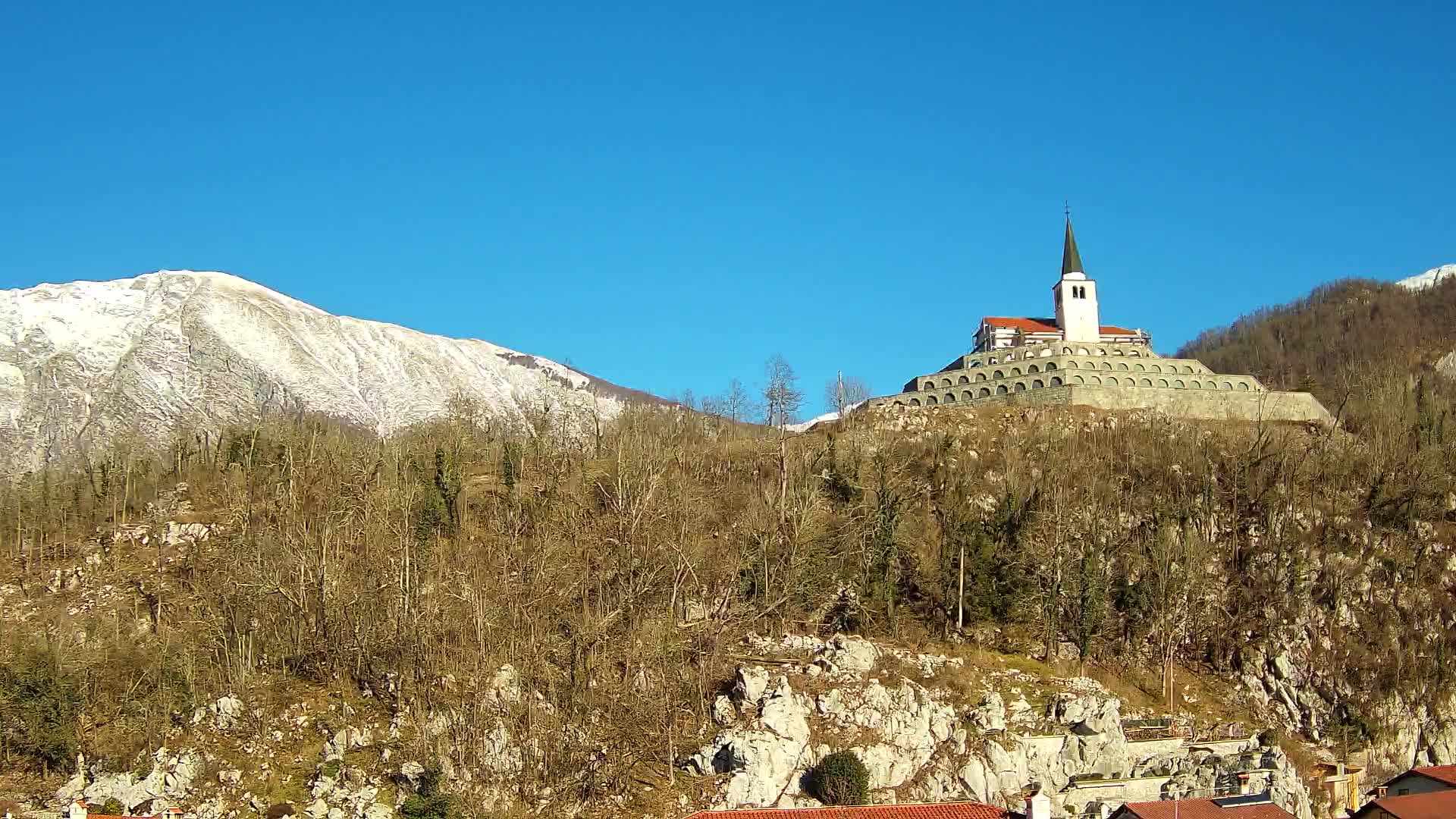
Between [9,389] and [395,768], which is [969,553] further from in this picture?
[9,389]

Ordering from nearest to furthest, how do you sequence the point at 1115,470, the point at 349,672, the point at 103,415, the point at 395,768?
the point at 395,768, the point at 349,672, the point at 1115,470, the point at 103,415

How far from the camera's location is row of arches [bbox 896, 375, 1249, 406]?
82250mm

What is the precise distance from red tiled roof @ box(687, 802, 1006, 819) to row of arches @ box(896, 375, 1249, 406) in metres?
43.6

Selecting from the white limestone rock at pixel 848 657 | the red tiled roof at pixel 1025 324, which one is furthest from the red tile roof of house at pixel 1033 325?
the white limestone rock at pixel 848 657

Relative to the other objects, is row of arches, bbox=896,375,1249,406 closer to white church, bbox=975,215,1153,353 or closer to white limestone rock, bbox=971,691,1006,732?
white church, bbox=975,215,1153,353

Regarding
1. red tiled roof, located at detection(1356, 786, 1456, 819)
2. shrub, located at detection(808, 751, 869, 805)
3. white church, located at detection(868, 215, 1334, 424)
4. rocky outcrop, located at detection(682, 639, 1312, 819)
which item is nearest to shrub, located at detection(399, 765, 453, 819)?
rocky outcrop, located at detection(682, 639, 1312, 819)

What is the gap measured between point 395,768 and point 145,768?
7.96 m

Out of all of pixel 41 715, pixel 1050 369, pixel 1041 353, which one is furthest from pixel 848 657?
pixel 1041 353

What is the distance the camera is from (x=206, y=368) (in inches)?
5502

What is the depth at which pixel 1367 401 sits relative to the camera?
263 feet

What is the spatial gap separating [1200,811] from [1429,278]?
167639 mm

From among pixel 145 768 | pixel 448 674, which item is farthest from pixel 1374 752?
pixel 145 768

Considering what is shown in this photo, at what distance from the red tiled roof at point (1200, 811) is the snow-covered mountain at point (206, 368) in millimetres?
81959

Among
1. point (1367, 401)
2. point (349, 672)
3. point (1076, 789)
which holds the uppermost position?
point (1367, 401)
